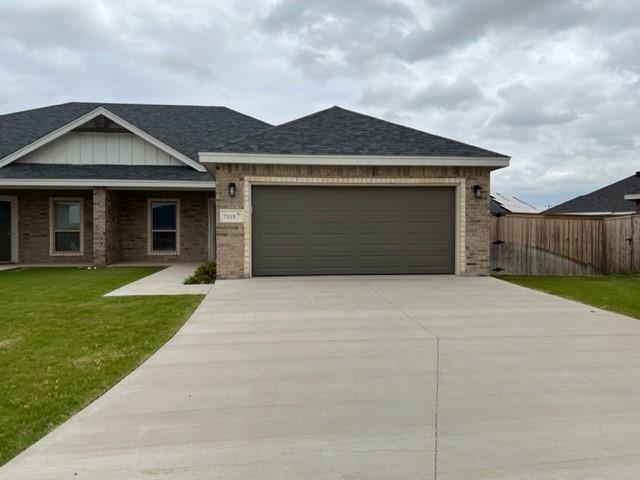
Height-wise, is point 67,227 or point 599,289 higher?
point 67,227

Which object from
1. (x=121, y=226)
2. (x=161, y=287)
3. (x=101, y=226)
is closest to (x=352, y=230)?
(x=161, y=287)

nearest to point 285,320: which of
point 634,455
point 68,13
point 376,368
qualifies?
point 376,368

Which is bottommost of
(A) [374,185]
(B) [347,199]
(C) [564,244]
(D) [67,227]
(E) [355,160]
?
(C) [564,244]

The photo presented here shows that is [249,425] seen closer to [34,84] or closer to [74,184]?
[74,184]

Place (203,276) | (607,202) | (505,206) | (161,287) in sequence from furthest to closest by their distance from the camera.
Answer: (607,202), (505,206), (203,276), (161,287)

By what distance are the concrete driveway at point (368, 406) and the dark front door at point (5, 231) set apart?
12937mm

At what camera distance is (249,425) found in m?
3.37

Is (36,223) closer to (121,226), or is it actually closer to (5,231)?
(5,231)

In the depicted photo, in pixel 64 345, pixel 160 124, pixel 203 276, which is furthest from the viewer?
Answer: pixel 160 124

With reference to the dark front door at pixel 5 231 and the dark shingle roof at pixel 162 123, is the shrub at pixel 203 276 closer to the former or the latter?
the dark shingle roof at pixel 162 123

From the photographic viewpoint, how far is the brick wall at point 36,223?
16.0 metres

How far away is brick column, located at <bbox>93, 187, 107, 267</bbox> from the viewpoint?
14672 mm

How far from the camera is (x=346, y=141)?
11.9 meters

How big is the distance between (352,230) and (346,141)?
2.33 meters
